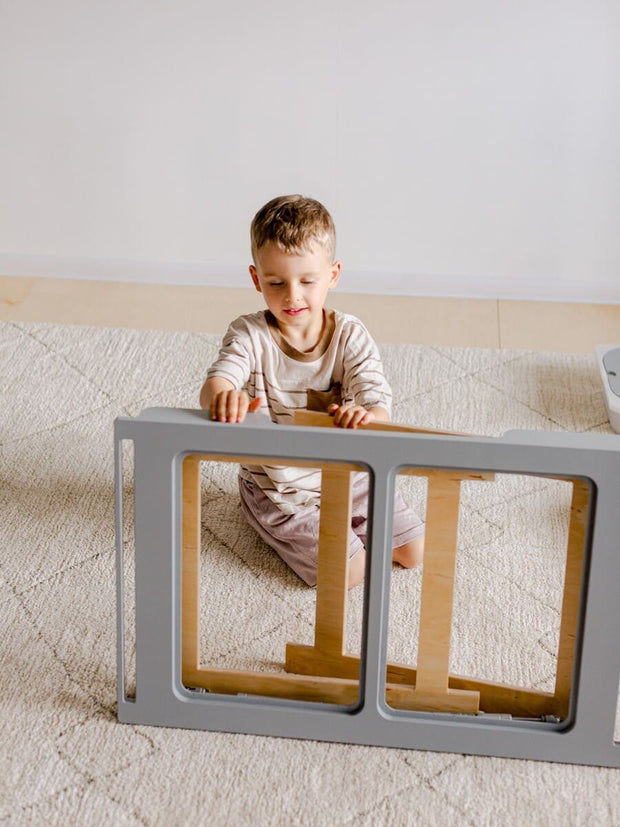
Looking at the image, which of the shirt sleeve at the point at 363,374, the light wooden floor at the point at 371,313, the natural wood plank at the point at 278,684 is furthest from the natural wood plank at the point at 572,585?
the light wooden floor at the point at 371,313

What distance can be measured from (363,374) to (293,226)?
206 mm

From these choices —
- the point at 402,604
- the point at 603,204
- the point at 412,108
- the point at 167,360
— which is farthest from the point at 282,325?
the point at 603,204

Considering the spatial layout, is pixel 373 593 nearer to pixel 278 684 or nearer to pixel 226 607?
pixel 278 684

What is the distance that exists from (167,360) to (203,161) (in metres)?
0.54

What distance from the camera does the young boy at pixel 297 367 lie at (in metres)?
1.30

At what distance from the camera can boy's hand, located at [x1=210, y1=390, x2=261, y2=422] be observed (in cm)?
109

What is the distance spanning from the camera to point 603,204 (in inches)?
91.0

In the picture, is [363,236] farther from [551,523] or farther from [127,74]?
[551,523]

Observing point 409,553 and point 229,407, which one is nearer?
point 229,407

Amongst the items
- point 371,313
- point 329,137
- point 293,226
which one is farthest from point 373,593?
point 329,137

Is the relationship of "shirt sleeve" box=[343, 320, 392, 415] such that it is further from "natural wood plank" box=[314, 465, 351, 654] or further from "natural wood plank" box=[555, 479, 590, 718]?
"natural wood plank" box=[555, 479, 590, 718]

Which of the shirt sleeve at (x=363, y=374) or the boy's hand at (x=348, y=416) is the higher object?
the shirt sleeve at (x=363, y=374)

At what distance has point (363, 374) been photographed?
4.49 feet

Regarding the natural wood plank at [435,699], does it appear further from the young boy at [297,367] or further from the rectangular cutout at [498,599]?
the young boy at [297,367]
